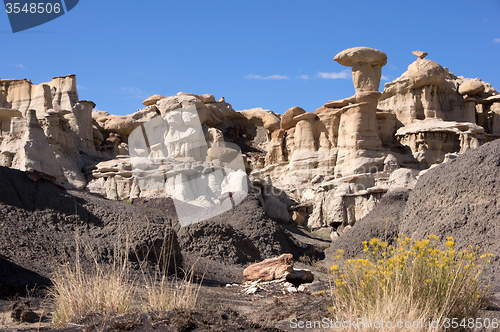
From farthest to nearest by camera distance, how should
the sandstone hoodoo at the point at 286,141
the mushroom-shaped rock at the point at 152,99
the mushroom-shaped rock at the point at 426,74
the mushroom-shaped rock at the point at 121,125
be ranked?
1. the mushroom-shaped rock at the point at 152,99
2. the mushroom-shaped rock at the point at 121,125
3. the mushroom-shaped rock at the point at 426,74
4. the sandstone hoodoo at the point at 286,141

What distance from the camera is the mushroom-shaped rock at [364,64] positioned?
3238 cm

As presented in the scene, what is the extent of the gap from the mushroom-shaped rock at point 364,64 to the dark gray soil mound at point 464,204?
77.8 feet

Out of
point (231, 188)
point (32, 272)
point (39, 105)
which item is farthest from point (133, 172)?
point (32, 272)

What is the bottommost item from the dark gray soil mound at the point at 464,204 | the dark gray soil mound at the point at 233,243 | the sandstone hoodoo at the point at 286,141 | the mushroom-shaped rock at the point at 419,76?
the dark gray soil mound at the point at 233,243

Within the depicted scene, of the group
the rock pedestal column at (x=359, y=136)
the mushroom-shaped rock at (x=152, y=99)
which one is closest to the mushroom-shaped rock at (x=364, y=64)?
the rock pedestal column at (x=359, y=136)

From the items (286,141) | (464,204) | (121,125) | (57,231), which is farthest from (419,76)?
(57,231)

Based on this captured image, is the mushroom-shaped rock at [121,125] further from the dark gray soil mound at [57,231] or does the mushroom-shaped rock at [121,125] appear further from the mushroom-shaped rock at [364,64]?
the dark gray soil mound at [57,231]

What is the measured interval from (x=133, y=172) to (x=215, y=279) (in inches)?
483

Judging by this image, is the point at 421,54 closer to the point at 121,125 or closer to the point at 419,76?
the point at 419,76

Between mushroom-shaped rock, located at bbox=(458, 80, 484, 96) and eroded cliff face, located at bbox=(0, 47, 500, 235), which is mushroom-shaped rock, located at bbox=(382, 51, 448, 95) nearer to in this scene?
eroded cliff face, located at bbox=(0, 47, 500, 235)

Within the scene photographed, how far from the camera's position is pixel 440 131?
98.6ft

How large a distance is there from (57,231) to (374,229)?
6.03 meters

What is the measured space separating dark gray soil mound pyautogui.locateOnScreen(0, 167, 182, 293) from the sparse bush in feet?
11.8

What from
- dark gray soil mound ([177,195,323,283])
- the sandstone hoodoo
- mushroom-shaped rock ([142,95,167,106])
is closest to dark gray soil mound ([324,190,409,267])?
dark gray soil mound ([177,195,323,283])
